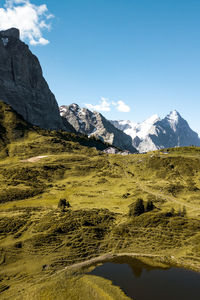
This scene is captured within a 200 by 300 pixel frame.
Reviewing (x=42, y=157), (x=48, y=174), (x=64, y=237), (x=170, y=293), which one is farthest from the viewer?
(x=42, y=157)

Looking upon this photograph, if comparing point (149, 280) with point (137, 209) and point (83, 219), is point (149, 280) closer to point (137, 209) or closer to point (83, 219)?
point (83, 219)

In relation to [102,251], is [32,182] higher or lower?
higher

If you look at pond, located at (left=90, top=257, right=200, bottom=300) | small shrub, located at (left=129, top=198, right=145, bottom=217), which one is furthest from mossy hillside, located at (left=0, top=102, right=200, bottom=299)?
pond, located at (left=90, top=257, right=200, bottom=300)

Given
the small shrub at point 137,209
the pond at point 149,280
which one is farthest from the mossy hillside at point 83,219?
the pond at point 149,280

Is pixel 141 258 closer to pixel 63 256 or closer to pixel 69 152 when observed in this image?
pixel 63 256

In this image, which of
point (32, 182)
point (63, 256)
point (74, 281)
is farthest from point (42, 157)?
point (74, 281)

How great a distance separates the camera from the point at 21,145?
185 meters

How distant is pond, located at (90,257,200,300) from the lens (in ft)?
136

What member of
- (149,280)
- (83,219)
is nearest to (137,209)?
(83,219)

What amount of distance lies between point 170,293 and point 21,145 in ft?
550

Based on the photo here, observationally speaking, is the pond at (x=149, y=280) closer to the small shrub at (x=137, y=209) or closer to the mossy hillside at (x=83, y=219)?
the mossy hillside at (x=83, y=219)

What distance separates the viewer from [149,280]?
46.4m

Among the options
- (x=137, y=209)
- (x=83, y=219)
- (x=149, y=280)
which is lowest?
(x=149, y=280)

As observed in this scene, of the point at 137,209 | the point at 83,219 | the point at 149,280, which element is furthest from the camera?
the point at 137,209
